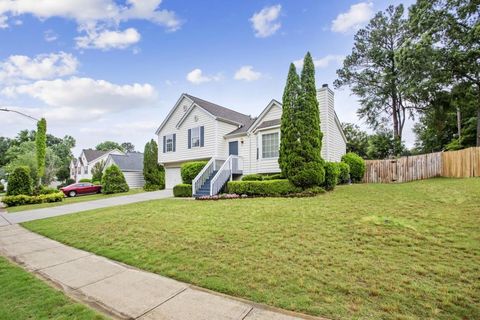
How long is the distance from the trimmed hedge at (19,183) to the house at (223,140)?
903 cm

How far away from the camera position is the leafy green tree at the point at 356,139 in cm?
2694

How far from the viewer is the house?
1377cm

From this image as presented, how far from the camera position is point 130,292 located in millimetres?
3312

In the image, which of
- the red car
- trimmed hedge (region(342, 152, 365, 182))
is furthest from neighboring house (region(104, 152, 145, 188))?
trimmed hedge (region(342, 152, 365, 182))

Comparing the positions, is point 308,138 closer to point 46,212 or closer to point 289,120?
point 289,120

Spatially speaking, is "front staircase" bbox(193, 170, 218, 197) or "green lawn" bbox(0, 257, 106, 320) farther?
"front staircase" bbox(193, 170, 218, 197)

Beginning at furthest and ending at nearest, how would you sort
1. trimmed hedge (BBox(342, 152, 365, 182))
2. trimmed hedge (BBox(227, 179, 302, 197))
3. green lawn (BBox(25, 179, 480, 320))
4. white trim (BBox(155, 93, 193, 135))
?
white trim (BBox(155, 93, 193, 135)), trimmed hedge (BBox(342, 152, 365, 182)), trimmed hedge (BBox(227, 179, 302, 197)), green lawn (BBox(25, 179, 480, 320))

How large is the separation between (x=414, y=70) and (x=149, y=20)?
59.8 feet

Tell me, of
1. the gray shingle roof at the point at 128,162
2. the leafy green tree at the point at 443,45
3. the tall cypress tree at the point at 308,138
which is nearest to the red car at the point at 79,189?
the gray shingle roof at the point at 128,162

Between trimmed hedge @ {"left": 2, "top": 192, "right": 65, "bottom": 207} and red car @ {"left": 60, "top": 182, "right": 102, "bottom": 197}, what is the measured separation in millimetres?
5110

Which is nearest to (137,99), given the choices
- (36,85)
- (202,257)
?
(36,85)

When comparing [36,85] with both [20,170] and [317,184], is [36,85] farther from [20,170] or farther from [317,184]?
[317,184]

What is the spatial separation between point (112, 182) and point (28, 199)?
6198 mm

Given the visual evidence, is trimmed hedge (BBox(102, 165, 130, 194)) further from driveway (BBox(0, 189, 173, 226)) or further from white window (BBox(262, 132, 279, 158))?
white window (BBox(262, 132, 279, 158))
